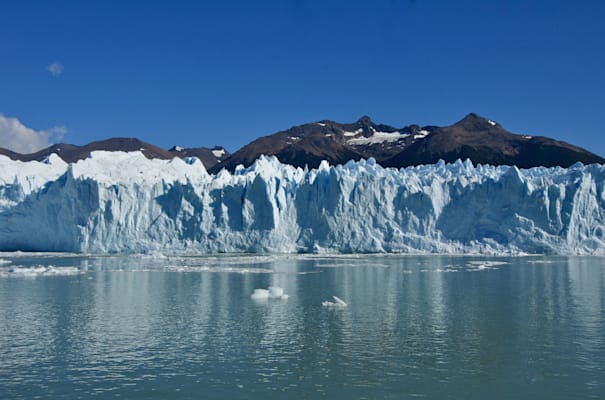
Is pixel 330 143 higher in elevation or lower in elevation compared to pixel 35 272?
higher

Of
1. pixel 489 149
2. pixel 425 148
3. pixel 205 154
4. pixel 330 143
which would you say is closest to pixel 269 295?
pixel 489 149

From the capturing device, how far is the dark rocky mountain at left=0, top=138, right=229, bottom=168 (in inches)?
2874

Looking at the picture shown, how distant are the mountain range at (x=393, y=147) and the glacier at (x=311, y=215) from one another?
28974mm

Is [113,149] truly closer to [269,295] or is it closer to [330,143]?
[330,143]

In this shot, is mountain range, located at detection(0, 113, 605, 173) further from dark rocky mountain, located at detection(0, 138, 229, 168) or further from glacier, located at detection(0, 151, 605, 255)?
glacier, located at detection(0, 151, 605, 255)

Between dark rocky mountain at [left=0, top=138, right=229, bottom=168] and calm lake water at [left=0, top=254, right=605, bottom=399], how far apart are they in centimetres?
5591

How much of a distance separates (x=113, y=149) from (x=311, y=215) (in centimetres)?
5608

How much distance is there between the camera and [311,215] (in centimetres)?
3694

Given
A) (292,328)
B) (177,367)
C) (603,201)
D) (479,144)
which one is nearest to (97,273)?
(292,328)

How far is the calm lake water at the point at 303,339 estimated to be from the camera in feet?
29.1

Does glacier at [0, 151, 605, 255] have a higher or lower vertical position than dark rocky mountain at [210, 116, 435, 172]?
lower

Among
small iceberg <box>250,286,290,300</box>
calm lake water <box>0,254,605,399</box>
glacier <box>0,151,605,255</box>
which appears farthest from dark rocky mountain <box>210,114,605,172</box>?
small iceberg <box>250,286,290,300</box>

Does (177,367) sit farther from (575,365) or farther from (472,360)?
(575,365)

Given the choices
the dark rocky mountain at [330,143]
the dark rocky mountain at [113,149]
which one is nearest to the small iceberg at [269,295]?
the dark rocky mountain at [330,143]
